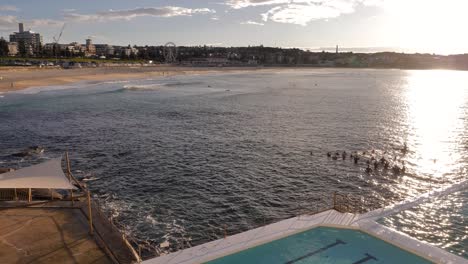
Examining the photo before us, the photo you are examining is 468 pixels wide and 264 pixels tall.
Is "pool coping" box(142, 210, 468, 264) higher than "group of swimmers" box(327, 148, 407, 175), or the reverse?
"pool coping" box(142, 210, 468, 264)

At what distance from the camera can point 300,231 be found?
18016 millimetres

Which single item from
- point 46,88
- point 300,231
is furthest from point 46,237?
point 46,88

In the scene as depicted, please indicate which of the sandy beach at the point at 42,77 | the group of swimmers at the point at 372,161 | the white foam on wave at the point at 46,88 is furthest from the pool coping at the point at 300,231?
the sandy beach at the point at 42,77

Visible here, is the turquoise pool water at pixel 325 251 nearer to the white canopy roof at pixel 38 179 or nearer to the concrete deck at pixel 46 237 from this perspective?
the concrete deck at pixel 46 237

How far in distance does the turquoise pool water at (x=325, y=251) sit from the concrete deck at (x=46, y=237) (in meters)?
5.70

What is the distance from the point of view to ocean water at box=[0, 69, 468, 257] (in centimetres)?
2369

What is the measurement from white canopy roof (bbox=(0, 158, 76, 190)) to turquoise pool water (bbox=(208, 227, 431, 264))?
913cm

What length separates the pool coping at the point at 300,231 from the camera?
1561 cm

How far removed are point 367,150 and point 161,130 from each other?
2787 centimetres

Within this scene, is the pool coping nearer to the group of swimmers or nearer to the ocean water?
the ocean water

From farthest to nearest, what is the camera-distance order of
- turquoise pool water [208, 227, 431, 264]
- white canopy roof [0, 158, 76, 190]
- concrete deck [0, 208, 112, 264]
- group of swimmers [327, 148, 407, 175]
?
group of swimmers [327, 148, 407, 175]
white canopy roof [0, 158, 76, 190]
turquoise pool water [208, 227, 431, 264]
concrete deck [0, 208, 112, 264]

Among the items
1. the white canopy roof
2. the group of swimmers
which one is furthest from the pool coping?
the group of swimmers

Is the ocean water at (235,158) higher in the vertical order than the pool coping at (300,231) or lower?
lower

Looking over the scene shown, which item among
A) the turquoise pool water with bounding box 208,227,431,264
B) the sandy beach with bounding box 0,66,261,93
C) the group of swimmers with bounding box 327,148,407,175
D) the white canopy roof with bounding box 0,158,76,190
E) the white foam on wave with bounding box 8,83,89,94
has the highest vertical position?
the sandy beach with bounding box 0,66,261,93
